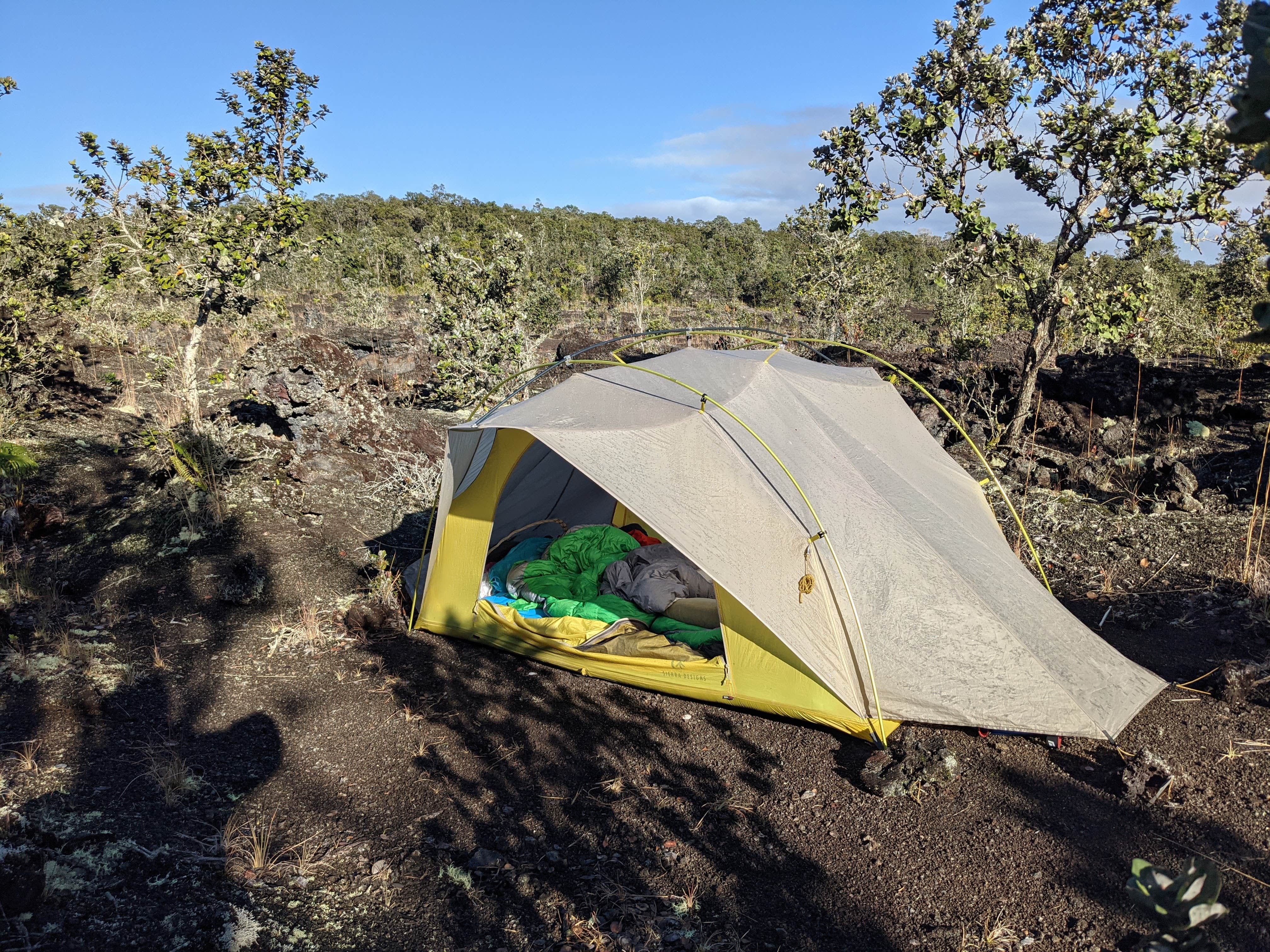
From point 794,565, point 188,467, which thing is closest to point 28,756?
point 794,565

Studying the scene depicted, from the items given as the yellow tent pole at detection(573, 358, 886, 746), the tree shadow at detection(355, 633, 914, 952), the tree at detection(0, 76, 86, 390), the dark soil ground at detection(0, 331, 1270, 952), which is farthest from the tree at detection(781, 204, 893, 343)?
the tree at detection(0, 76, 86, 390)

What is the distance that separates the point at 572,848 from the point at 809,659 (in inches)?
61.0

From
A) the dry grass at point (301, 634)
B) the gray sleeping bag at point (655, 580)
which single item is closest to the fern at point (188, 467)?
the dry grass at point (301, 634)

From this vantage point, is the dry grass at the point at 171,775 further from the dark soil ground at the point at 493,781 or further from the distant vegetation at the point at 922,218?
the distant vegetation at the point at 922,218

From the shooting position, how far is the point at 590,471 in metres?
4.39

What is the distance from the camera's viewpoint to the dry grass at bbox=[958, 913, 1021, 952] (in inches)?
113

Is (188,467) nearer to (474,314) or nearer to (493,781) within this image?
(474,314)

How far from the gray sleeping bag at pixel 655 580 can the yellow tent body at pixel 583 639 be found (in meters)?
0.39

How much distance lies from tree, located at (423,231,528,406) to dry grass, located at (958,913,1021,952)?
8445 millimetres

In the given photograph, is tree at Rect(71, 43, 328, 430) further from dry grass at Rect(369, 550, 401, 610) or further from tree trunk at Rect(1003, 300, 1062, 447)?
tree trunk at Rect(1003, 300, 1062, 447)

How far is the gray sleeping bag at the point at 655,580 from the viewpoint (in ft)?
17.5

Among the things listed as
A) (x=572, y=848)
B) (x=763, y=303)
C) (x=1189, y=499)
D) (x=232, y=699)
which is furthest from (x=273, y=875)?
(x=763, y=303)

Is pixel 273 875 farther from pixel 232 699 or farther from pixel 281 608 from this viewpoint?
pixel 281 608

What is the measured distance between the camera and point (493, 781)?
3.94 metres
